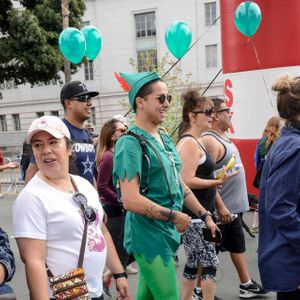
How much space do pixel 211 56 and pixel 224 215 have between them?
91.4ft

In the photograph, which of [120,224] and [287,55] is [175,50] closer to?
[287,55]

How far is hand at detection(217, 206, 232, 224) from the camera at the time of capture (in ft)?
13.8

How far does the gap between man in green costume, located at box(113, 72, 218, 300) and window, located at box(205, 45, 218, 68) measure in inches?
1129

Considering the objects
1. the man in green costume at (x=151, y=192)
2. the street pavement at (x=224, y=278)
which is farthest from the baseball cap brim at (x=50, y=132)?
the street pavement at (x=224, y=278)

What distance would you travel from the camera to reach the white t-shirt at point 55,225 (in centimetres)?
210

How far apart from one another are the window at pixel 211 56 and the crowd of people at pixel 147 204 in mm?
27285

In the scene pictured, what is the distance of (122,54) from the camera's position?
33281 millimetres

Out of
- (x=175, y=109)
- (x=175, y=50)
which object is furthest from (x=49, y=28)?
(x=175, y=50)

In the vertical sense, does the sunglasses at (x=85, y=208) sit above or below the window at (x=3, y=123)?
above

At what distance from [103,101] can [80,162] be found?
99.4ft

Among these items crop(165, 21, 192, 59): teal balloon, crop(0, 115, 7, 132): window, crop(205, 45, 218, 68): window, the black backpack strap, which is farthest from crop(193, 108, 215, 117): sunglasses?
crop(0, 115, 7, 132): window

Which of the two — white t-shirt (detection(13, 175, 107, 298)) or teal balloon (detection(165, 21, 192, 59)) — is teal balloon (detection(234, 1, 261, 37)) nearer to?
teal balloon (detection(165, 21, 192, 59))

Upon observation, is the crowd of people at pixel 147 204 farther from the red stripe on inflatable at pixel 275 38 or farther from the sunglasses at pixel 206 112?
the red stripe on inflatable at pixel 275 38

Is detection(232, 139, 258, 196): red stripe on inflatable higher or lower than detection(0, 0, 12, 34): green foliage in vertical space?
lower
